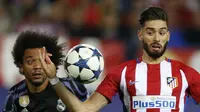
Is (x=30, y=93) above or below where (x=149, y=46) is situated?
below

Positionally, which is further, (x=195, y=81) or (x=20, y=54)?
(x=20, y=54)

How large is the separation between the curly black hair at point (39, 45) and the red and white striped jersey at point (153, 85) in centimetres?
101

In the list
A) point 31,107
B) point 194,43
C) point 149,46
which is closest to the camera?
point 149,46

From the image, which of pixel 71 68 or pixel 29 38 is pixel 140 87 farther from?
pixel 29 38

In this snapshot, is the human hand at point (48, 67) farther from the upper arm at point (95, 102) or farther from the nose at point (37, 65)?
the nose at point (37, 65)

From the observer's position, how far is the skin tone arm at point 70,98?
517 centimetres

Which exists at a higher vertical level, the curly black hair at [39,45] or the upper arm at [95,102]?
the curly black hair at [39,45]

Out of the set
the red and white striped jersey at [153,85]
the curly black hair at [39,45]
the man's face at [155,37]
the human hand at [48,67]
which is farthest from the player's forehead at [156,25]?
the curly black hair at [39,45]

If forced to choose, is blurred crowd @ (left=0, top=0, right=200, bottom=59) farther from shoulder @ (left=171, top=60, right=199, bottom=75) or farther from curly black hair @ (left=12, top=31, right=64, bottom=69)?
shoulder @ (left=171, top=60, right=199, bottom=75)

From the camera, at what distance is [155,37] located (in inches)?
212

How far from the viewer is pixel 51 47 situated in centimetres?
648

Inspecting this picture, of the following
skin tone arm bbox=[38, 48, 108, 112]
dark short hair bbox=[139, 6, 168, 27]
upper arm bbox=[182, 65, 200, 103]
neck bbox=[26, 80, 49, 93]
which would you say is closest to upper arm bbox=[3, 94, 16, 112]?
neck bbox=[26, 80, 49, 93]

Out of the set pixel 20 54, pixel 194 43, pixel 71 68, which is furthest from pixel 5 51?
pixel 71 68

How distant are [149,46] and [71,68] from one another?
2.43 ft
